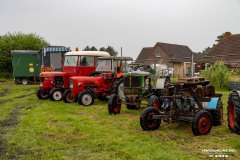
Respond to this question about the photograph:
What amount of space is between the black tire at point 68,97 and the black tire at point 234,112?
271 inches

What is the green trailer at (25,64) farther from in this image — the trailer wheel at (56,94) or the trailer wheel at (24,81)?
the trailer wheel at (56,94)

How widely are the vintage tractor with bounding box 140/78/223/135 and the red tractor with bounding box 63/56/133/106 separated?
3965mm

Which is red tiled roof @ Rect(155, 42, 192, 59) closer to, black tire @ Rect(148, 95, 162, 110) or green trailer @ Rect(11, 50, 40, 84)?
green trailer @ Rect(11, 50, 40, 84)

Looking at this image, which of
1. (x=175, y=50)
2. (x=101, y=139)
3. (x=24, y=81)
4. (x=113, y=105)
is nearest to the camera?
(x=101, y=139)

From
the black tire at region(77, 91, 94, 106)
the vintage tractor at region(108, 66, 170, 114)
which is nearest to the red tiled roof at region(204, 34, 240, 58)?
the black tire at region(77, 91, 94, 106)

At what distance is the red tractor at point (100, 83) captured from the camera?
455 inches

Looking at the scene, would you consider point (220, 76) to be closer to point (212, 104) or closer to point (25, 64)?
point (212, 104)

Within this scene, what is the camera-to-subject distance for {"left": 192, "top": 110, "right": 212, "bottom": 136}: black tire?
6438mm

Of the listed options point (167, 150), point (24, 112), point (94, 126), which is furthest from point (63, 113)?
point (167, 150)

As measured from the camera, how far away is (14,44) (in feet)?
101

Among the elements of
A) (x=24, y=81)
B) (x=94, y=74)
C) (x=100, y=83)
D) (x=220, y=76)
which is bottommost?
(x=24, y=81)

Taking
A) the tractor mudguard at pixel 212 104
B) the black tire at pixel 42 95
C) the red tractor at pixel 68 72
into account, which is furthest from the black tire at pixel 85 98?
the tractor mudguard at pixel 212 104

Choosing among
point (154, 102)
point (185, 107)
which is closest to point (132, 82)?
point (154, 102)

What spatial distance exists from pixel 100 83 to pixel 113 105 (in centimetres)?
254
